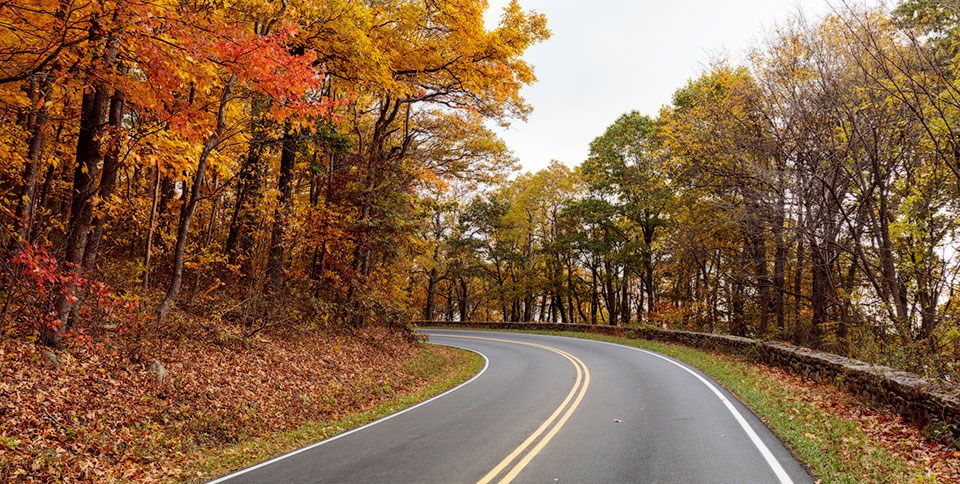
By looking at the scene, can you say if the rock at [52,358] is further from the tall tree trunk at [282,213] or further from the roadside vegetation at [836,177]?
the roadside vegetation at [836,177]

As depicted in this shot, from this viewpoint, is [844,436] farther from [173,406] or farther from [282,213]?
[282,213]

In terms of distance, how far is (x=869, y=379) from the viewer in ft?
30.0

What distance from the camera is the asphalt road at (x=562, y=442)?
→ 5.89 metres

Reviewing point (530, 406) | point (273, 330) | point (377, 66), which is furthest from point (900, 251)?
point (273, 330)

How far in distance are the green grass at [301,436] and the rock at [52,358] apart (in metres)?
2.88

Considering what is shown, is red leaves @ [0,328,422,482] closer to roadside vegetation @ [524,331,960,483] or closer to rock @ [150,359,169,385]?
rock @ [150,359,169,385]

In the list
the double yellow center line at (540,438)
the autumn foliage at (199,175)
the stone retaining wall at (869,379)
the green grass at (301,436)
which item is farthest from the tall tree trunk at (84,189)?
the stone retaining wall at (869,379)

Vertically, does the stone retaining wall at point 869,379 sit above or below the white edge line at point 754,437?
above

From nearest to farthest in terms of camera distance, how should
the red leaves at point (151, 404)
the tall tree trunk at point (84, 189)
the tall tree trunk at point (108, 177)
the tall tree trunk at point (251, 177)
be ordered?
the red leaves at point (151, 404)
the tall tree trunk at point (84, 189)
the tall tree trunk at point (108, 177)
the tall tree trunk at point (251, 177)

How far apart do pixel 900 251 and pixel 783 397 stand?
16.0 feet

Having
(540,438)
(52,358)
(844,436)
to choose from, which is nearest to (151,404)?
(52,358)

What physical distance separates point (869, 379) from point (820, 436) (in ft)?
9.72

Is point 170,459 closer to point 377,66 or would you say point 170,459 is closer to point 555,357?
point 377,66

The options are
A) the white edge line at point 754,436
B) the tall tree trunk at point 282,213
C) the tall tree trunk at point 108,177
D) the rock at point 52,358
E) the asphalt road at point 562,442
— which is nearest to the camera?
the white edge line at point 754,436
